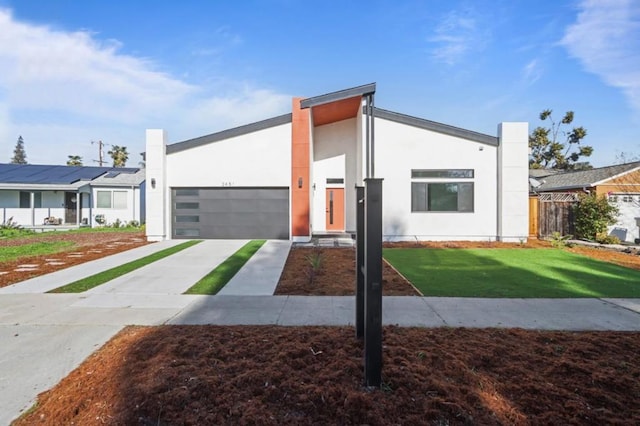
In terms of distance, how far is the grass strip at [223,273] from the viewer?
6207 mm

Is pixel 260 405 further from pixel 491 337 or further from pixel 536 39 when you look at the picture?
pixel 536 39

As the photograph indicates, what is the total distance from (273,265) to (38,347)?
517 cm

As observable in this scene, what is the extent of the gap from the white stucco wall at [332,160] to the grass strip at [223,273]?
437 centimetres

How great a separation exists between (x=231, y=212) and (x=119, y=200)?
11717mm

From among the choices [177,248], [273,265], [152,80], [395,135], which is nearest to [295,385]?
[273,265]

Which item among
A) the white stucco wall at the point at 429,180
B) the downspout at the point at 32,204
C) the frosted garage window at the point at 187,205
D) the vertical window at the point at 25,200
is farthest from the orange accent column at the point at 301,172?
the vertical window at the point at 25,200

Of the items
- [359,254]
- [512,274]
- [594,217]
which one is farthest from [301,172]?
[594,217]

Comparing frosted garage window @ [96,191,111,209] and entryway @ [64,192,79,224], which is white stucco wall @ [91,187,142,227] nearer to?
frosted garage window @ [96,191,111,209]

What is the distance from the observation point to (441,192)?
1315 centimetres

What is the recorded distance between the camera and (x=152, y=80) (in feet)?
43.1

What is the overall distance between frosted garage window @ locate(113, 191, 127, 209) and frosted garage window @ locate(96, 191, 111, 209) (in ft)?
1.10

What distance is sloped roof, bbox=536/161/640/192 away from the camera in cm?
1734

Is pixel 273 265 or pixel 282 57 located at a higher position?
pixel 282 57

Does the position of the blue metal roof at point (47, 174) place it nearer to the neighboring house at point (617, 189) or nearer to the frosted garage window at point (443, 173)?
the frosted garage window at point (443, 173)
